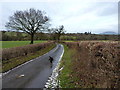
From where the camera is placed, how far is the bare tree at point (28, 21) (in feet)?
106

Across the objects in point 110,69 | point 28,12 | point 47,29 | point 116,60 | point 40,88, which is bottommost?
point 40,88

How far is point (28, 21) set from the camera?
33.1m

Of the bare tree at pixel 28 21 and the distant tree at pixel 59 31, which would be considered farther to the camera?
the distant tree at pixel 59 31

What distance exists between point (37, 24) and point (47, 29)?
3371 millimetres

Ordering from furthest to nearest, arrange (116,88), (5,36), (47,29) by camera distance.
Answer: (5,36)
(47,29)
(116,88)

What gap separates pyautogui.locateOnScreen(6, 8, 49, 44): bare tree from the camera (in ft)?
106

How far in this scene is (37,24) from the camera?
3434 cm

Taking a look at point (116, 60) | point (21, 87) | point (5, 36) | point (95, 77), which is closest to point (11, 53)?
point (21, 87)

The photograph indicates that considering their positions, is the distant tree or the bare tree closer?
the bare tree

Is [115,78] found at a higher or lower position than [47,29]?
lower

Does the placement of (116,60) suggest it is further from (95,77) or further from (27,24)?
(27,24)

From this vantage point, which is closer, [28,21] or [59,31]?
[28,21]

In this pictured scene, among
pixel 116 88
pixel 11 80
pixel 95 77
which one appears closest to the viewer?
pixel 116 88

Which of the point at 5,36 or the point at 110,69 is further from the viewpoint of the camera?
the point at 5,36
